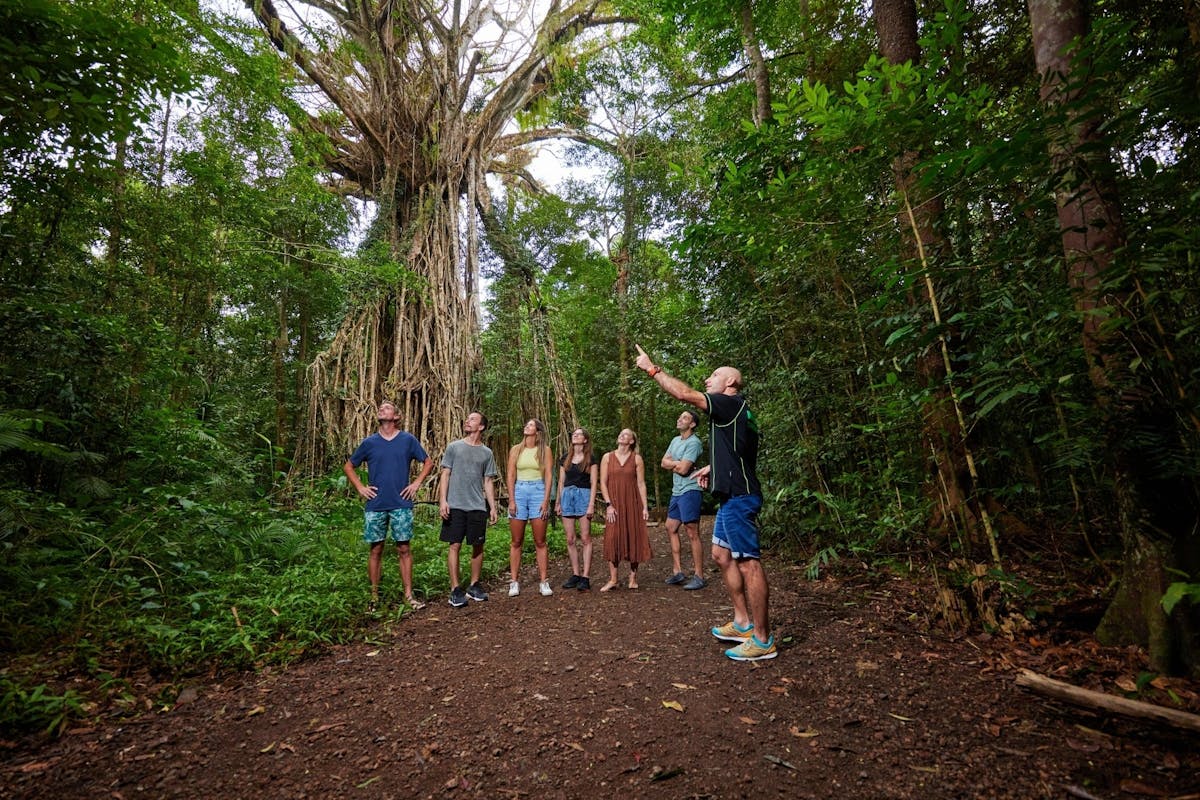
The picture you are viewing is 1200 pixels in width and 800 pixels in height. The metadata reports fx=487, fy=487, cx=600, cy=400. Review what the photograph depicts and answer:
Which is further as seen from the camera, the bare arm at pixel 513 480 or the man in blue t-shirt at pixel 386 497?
the bare arm at pixel 513 480

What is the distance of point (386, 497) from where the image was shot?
4629mm

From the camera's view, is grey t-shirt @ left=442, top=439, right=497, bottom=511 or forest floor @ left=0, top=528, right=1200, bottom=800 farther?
grey t-shirt @ left=442, top=439, right=497, bottom=511

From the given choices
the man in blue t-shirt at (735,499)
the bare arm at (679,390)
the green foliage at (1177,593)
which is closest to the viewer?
the green foliage at (1177,593)

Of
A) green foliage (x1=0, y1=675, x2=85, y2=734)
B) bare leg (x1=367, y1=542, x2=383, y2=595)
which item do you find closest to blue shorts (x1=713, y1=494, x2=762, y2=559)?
bare leg (x1=367, y1=542, x2=383, y2=595)

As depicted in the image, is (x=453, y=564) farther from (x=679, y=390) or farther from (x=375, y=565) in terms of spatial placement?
(x=679, y=390)

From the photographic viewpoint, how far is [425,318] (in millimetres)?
10680

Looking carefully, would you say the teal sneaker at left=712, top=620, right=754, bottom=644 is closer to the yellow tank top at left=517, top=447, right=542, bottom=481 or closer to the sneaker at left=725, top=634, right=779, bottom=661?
the sneaker at left=725, top=634, right=779, bottom=661

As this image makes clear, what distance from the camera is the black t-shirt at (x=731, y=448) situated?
319 centimetres

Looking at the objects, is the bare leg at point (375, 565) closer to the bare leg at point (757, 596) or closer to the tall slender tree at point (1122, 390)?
the bare leg at point (757, 596)

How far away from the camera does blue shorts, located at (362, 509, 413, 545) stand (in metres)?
4.61

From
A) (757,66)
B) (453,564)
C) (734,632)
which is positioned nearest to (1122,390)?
(734,632)

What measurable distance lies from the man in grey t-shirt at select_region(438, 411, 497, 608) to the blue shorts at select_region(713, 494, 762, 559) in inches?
96.5

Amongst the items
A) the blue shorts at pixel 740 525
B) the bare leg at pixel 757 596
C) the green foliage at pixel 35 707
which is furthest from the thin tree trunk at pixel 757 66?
the green foliage at pixel 35 707

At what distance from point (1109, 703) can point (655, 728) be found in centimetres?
188
